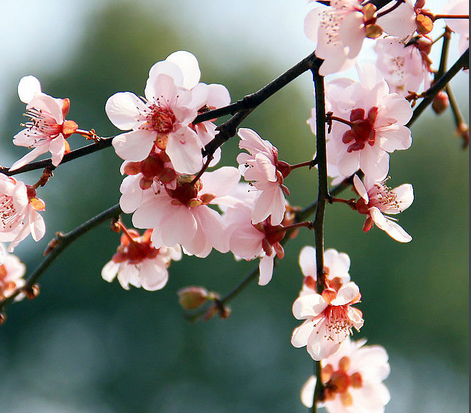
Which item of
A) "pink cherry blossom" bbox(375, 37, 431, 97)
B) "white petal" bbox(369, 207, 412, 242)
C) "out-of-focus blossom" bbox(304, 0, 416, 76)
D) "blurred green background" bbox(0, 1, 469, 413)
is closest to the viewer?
"out-of-focus blossom" bbox(304, 0, 416, 76)

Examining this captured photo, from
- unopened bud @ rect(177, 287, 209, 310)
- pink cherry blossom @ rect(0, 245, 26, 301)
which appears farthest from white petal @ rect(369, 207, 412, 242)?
pink cherry blossom @ rect(0, 245, 26, 301)

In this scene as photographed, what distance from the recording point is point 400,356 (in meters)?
7.88

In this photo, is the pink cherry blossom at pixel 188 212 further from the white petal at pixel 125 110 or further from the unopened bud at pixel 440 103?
the unopened bud at pixel 440 103

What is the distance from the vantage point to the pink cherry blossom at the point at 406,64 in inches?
35.9

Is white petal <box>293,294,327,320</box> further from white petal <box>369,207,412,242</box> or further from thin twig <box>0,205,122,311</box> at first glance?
thin twig <box>0,205,122,311</box>

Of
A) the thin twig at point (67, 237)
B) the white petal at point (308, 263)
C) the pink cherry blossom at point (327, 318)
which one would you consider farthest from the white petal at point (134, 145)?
the white petal at point (308, 263)

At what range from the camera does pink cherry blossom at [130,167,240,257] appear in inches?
25.0

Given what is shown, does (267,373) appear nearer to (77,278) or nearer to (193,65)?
(77,278)

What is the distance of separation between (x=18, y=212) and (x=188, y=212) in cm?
19

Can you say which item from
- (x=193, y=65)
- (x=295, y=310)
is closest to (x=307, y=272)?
(x=295, y=310)

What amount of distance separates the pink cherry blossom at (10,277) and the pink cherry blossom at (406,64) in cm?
71

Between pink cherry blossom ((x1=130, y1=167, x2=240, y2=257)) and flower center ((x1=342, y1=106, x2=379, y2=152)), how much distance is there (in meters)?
0.14

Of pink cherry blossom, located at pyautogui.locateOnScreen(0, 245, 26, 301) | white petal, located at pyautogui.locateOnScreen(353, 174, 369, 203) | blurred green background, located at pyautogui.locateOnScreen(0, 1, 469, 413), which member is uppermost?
white petal, located at pyautogui.locateOnScreen(353, 174, 369, 203)

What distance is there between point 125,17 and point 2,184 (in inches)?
381
